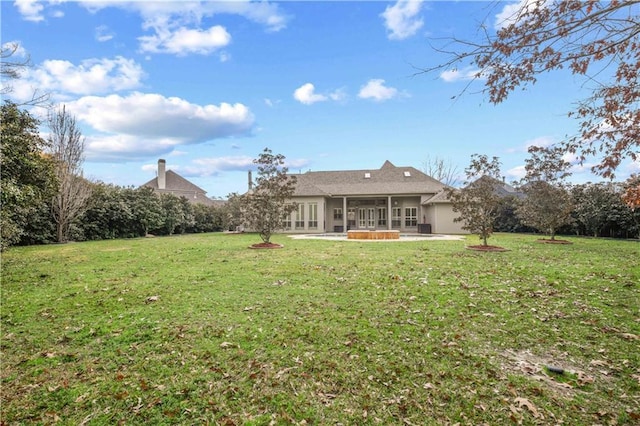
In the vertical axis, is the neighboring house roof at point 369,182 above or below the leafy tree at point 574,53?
above

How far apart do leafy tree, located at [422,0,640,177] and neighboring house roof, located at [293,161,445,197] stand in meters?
23.4

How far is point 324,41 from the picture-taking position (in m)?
10.8

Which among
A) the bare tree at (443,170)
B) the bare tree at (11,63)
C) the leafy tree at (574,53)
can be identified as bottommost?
the leafy tree at (574,53)

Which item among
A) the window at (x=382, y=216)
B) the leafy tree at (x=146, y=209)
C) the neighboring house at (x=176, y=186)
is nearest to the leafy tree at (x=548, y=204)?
the window at (x=382, y=216)

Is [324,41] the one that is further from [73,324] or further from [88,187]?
[88,187]

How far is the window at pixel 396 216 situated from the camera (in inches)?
1141

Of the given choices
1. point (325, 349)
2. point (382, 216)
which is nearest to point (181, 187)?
point (382, 216)

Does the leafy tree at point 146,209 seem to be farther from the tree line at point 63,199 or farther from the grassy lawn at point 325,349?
the grassy lawn at point 325,349

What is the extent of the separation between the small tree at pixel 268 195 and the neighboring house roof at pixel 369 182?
12536 mm

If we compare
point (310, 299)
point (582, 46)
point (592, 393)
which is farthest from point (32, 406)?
point (582, 46)

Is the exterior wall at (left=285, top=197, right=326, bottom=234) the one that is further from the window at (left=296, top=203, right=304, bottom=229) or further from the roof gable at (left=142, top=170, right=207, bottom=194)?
the roof gable at (left=142, top=170, right=207, bottom=194)

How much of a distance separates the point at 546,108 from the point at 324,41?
8.18 m

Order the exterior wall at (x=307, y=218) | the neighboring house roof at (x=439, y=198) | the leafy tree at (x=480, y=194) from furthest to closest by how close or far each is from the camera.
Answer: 1. the exterior wall at (x=307, y=218)
2. the neighboring house roof at (x=439, y=198)
3. the leafy tree at (x=480, y=194)

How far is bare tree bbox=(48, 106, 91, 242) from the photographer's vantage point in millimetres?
18500
